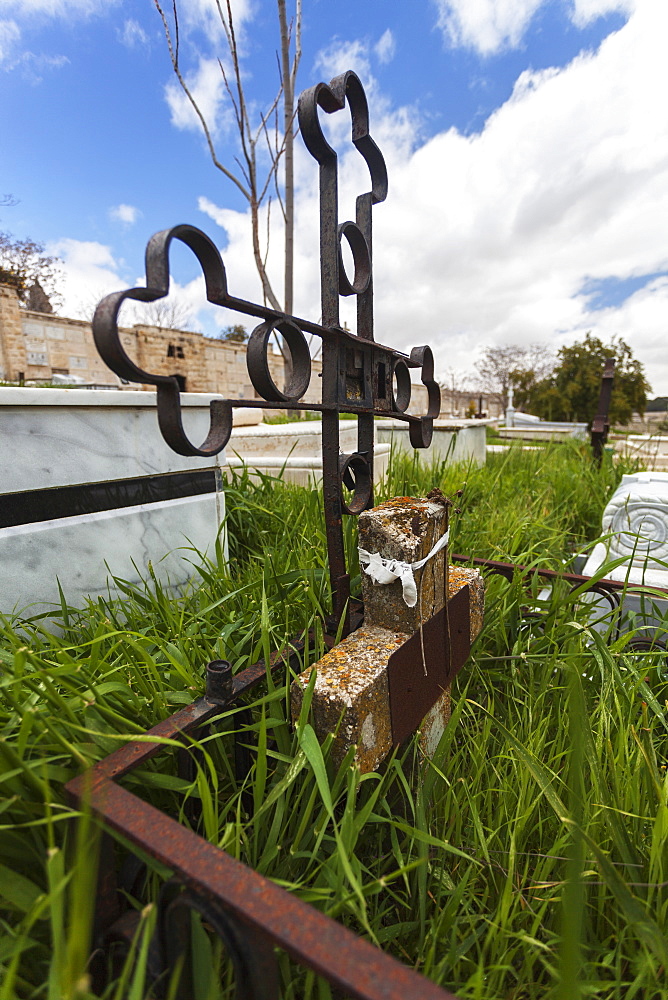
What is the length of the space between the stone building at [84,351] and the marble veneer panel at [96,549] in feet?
43.2

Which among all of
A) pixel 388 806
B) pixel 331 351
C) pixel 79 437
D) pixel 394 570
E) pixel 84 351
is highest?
pixel 84 351

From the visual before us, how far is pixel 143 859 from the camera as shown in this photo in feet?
2.20

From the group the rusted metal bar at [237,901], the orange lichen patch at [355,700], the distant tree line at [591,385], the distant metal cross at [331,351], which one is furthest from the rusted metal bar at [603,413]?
the distant tree line at [591,385]

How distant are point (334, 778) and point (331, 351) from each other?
2.88ft

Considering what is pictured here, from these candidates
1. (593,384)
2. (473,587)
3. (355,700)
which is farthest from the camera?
(593,384)

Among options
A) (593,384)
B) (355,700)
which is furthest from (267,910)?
(593,384)

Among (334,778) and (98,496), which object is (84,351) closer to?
(98,496)

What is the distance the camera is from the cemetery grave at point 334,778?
0.56m

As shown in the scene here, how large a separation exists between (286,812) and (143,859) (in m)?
0.32

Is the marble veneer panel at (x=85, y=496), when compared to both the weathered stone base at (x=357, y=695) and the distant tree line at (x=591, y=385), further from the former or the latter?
the distant tree line at (x=591, y=385)

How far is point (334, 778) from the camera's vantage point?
0.92 meters

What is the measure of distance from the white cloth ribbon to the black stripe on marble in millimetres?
998

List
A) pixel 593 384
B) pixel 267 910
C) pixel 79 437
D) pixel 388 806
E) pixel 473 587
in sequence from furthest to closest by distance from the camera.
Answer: pixel 593 384
pixel 79 437
pixel 473 587
pixel 388 806
pixel 267 910

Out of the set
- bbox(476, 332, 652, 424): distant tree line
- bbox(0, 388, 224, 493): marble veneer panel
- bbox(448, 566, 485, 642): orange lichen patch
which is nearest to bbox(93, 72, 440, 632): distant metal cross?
bbox(448, 566, 485, 642): orange lichen patch
